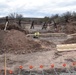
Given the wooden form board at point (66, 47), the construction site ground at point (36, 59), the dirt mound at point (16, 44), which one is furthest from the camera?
the dirt mound at point (16, 44)

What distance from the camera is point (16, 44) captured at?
1339 cm

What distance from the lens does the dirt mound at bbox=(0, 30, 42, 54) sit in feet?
41.9

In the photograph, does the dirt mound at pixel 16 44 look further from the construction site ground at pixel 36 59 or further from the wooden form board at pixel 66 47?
the wooden form board at pixel 66 47

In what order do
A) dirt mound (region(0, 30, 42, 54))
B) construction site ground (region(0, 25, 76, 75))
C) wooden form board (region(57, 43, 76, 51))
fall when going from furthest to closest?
1. dirt mound (region(0, 30, 42, 54))
2. wooden form board (region(57, 43, 76, 51))
3. construction site ground (region(0, 25, 76, 75))

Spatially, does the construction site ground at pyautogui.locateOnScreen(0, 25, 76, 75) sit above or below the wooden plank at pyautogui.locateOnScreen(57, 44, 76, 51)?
below

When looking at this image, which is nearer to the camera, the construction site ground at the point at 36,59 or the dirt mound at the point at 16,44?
the construction site ground at the point at 36,59

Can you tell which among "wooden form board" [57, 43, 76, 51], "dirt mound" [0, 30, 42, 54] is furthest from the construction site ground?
"wooden form board" [57, 43, 76, 51]

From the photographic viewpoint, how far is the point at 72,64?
938 cm

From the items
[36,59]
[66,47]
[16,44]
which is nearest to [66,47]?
[66,47]

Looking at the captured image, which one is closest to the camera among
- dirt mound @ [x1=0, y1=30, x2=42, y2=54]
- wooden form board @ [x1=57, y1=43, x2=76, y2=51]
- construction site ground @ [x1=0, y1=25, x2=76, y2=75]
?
construction site ground @ [x1=0, y1=25, x2=76, y2=75]

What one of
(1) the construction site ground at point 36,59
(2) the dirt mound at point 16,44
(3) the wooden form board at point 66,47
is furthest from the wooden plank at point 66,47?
(2) the dirt mound at point 16,44

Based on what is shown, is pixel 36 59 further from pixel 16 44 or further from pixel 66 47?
pixel 16 44

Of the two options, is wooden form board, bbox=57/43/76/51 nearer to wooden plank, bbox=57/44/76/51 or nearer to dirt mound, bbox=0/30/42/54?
wooden plank, bbox=57/44/76/51

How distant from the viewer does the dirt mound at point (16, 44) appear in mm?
12758
